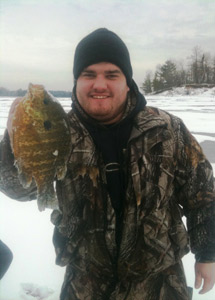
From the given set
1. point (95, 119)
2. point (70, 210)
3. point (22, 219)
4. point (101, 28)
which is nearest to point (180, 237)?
point (70, 210)

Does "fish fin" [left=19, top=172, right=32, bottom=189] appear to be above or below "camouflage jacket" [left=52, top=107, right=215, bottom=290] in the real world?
A: above

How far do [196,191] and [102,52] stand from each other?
3.25 feet

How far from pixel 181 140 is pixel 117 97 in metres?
0.45

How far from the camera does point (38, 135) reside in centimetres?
122

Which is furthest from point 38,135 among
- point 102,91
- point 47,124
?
point 102,91

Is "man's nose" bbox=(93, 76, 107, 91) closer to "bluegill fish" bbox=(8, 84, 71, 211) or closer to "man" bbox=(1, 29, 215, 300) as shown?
"man" bbox=(1, 29, 215, 300)

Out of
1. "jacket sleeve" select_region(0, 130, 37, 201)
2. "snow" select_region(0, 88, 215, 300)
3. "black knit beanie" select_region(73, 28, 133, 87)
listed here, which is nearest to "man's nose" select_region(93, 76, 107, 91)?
"black knit beanie" select_region(73, 28, 133, 87)

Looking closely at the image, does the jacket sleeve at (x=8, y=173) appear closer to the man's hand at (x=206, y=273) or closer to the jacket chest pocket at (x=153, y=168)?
the jacket chest pocket at (x=153, y=168)

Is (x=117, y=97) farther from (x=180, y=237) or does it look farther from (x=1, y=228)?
(x=1, y=228)

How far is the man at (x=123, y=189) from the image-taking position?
5.85ft

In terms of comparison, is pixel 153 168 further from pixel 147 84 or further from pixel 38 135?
pixel 147 84

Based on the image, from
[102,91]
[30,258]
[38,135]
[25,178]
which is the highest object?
[102,91]

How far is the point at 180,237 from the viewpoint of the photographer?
6.44ft

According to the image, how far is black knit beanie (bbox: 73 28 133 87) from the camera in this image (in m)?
1.82
